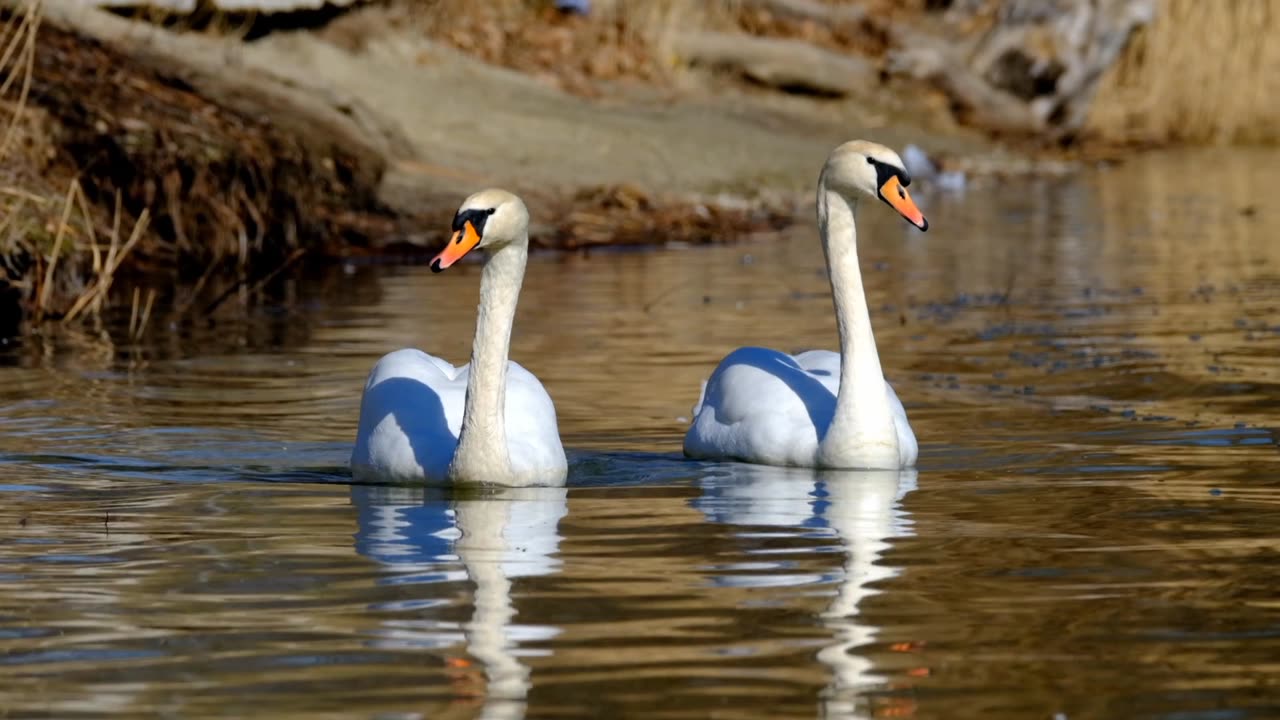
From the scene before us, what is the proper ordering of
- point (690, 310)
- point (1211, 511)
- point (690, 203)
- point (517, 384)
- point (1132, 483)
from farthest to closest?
point (690, 203)
point (690, 310)
point (517, 384)
point (1132, 483)
point (1211, 511)

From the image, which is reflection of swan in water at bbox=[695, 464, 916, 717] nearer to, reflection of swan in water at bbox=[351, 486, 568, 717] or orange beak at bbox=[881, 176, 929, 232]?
reflection of swan in water at bbox=[351, 486, 568, 717]

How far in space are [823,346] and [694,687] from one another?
725cm

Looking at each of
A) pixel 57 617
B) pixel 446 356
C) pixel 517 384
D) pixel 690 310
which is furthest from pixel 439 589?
pixel 690 310

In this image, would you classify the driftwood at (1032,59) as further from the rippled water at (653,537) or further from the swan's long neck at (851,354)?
the swan's long neck at (851,354)

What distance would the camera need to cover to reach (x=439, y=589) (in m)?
5.92

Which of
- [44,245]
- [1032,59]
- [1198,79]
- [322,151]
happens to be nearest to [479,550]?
[44,245]

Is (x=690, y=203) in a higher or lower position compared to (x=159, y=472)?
higher

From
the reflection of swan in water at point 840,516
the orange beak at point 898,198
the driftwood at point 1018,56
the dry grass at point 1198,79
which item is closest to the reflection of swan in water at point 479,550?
the reflection of swan in water at point 840,516

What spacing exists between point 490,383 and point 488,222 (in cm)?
54

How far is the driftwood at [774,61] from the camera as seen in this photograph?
2652 centimetres

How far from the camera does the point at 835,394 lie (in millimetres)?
8727

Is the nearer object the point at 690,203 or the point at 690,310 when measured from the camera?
the point at 690,310

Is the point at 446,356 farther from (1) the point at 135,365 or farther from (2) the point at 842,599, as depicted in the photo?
(2) the point at 842,599

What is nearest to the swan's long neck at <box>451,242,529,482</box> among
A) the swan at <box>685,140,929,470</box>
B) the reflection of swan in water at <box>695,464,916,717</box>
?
the reflection of swan in water at <box>695,464,916,717</box>
